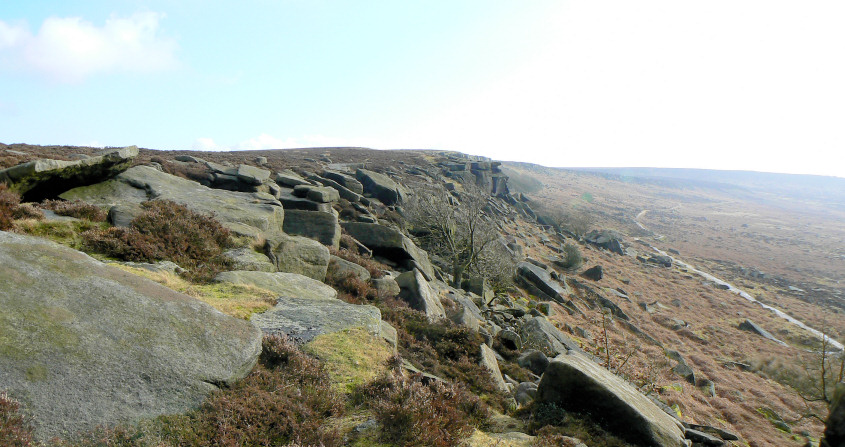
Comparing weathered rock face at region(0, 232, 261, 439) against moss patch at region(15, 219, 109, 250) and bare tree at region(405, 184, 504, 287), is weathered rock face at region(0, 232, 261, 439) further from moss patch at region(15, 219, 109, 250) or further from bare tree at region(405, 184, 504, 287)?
bare tree at region(405, 184, 504, 287)

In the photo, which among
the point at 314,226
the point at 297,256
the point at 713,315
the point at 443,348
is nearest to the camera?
the point at 443,348

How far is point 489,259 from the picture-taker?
25.2 m

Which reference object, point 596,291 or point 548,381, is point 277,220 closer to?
point 548,381

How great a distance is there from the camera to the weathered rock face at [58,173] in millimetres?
10812

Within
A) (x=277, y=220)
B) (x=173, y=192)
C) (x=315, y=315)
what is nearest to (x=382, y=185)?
(x=277, y=220)

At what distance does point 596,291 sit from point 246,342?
34.3 meters

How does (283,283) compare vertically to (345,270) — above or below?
above

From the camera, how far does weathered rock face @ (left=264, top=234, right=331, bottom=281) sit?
12.6 metres

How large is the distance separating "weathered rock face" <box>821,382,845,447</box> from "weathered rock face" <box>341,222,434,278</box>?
15.8 m

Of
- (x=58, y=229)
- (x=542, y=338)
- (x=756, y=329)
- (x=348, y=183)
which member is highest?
(x=348, y=183)

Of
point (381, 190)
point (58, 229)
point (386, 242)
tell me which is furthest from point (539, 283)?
point (58, 229)

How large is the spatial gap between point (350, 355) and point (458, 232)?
791 inches

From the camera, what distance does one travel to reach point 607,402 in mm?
6918

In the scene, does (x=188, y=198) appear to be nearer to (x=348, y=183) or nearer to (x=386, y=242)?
(x=386, y=242)
